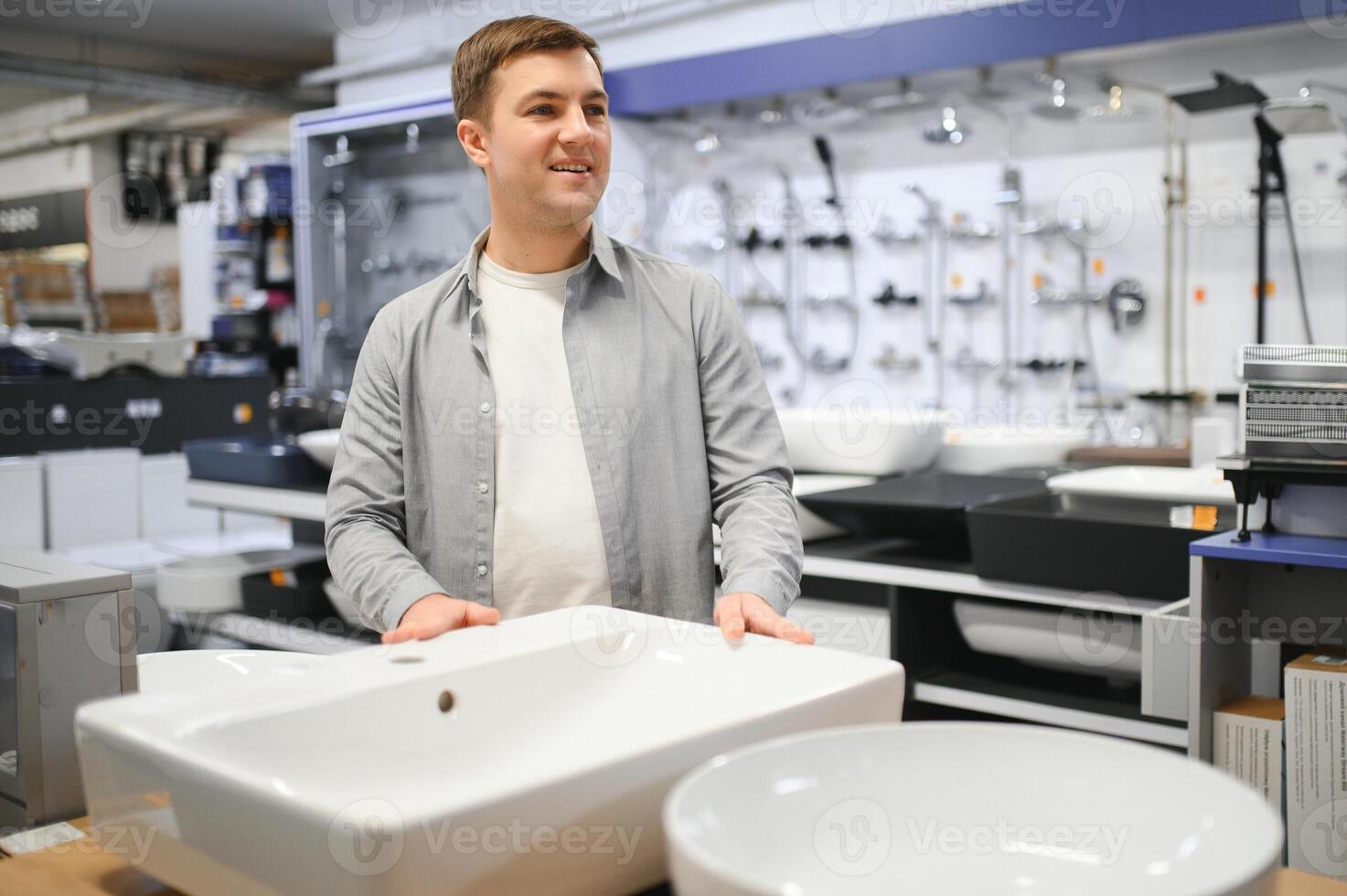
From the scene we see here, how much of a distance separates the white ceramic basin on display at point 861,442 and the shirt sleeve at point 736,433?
165cm

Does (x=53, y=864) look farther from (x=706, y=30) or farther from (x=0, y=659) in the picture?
(x=706, y=30)

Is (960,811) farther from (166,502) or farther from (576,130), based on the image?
(166,502)

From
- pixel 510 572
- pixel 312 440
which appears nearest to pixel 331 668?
pixel 510 572

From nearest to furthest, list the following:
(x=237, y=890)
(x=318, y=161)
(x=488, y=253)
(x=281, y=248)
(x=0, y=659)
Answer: (x=237, y=890) → (x=0, y=659) → (x=488, y=253) → (x=318, y=161) → (x=281, y=248)

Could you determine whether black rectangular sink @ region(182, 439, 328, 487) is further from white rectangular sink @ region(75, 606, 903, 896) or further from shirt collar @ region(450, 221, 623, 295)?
white rectangular sink @ region(75, 606, 903, 896)

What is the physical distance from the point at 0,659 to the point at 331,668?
0.41 metres

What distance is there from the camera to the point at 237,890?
0.81 m

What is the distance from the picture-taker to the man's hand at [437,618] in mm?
1176

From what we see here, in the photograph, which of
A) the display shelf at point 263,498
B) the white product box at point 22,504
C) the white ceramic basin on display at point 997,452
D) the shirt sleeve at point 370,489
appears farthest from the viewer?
the white product box at point 22,504

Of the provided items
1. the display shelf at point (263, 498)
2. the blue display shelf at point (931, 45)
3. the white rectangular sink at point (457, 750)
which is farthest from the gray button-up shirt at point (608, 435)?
the blue display shelf at point (931, 45)

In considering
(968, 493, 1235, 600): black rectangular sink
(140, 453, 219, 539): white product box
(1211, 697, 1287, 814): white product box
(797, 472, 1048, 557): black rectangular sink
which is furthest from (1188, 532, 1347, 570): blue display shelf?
(140, 453, 219, 539): white product box

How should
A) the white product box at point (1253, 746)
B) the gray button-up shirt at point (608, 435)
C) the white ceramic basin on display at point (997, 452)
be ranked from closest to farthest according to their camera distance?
1. the gray button-up shirt at point (608, 435)
2. the white product box at point (1253, 746)
3. the white ceramic basin on display at point (997, 452)

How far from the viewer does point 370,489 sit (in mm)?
1540

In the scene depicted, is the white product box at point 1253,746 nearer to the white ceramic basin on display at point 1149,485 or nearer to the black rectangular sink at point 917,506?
the white ceramic basin on display at point 1149,485
